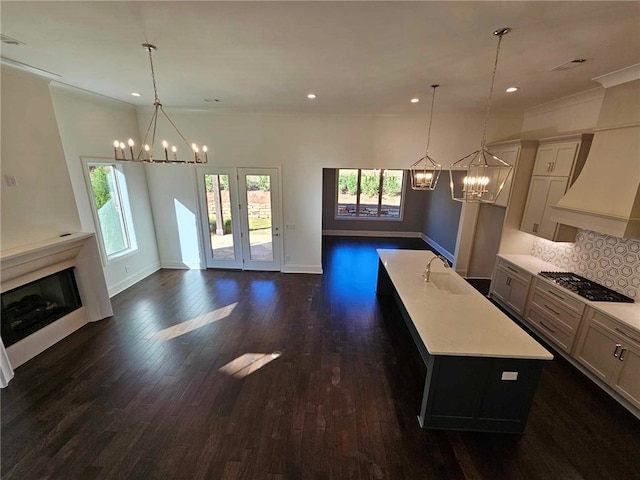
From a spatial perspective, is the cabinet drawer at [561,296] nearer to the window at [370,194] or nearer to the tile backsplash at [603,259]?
the tile backsplash at [603,259]

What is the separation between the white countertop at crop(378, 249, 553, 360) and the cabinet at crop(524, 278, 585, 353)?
118 cm

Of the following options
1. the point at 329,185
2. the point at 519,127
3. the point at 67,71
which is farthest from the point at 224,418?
the point at 329,185

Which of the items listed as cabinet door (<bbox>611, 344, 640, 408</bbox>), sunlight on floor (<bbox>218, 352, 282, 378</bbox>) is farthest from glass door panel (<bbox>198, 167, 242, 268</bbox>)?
cabinet door (<bbox>611, 344, 640, 408</bbox>)

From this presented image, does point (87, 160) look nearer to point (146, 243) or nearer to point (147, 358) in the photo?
point (146, 243)

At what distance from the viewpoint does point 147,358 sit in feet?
11.0

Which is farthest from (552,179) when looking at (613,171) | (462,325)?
(462,325)

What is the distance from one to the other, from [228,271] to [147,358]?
9.57 feet

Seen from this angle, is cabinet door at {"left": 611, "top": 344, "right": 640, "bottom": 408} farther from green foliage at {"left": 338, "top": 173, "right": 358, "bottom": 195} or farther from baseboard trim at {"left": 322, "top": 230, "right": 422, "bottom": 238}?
green foliage at {"left": 338, "top": 173, "right": 358, "bottom": 195}

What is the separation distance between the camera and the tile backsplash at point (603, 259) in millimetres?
3109

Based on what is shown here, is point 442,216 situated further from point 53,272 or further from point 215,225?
point 53,272

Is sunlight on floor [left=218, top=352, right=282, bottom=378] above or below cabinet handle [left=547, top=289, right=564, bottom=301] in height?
below

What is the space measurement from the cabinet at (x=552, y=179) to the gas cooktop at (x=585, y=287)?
508 millimetres

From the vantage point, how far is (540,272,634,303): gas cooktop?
3.08 meters

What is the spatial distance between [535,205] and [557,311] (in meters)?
1.63
